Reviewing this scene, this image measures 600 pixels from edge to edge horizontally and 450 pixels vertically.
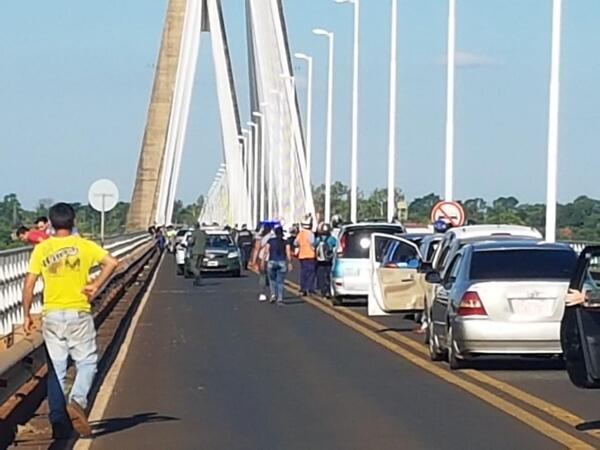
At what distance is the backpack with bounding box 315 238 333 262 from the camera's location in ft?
125

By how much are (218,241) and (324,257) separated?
58.3 ft

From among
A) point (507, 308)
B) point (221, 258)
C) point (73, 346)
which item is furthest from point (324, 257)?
point (73, 346)

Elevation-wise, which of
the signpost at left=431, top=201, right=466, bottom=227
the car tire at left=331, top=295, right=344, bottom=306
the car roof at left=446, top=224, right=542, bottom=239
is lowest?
the car tire at left=331, top=295, right=344, bottom=306

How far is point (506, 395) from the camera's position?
54.1ft

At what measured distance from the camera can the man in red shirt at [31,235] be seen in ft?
69.3

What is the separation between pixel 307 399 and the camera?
16078mm

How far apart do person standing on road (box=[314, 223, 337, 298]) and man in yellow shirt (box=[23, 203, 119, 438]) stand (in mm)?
24557

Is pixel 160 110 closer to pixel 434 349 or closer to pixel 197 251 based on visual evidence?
pixel 197 251

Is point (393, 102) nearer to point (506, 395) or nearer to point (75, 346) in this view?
point (506, 395)

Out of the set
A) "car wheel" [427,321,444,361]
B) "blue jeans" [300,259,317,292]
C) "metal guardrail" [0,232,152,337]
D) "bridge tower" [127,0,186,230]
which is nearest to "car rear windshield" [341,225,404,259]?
"blue jeans" [300,259,317,292]

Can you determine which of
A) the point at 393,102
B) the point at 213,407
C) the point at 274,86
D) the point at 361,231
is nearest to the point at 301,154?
the point at 274,86

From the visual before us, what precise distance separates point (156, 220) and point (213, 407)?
87.7 metres

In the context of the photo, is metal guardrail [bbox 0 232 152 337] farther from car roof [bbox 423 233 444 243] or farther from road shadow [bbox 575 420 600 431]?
car roof [bbox 423 233 444 243]

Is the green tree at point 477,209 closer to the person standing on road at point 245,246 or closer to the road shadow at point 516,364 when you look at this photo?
the person standing on road at point 245,246
